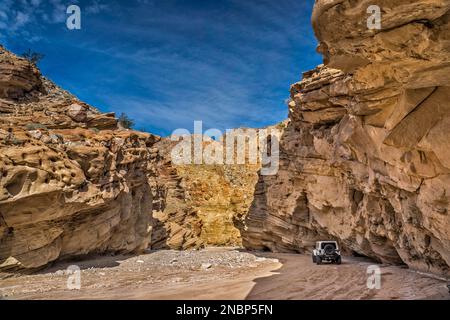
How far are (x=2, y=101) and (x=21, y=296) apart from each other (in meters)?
25.1

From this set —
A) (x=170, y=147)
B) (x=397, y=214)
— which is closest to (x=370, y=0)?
(x=397, y=214)

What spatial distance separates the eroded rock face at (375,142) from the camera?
7.98 m

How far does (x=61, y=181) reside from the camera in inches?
827

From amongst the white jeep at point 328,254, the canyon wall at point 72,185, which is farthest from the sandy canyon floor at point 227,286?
the white jeep at point 328,254

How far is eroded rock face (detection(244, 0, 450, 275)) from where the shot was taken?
314 inches

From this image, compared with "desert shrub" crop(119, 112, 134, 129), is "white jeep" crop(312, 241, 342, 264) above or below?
below

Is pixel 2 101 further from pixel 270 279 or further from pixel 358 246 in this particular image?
pixel 358 246

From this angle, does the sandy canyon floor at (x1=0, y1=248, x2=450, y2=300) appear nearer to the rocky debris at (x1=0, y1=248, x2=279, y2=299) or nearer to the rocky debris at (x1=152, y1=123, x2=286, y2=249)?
the rocky debris at (x1=0, y1=248, x2=279, y2=299)

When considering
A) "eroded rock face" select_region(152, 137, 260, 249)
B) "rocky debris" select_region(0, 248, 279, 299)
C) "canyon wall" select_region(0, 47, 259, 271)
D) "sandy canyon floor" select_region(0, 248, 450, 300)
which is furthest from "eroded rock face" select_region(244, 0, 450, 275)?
"eroded rock face" select_region(152, 137, 260, 249)

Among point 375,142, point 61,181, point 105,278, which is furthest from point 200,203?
point 375,142

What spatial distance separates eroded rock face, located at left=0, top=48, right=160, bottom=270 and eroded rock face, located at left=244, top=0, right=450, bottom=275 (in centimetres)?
1492

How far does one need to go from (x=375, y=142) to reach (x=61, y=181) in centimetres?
1786

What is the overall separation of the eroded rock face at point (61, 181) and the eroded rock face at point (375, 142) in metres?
14.9

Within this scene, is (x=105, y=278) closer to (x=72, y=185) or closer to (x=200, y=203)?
(x=72, y=185)
